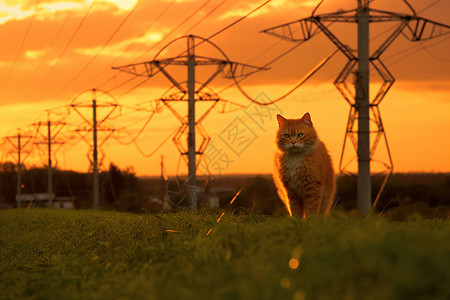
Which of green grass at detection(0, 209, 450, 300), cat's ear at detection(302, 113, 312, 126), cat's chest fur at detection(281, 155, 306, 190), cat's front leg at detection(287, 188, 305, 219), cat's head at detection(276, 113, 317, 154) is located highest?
cat's ear at detection(302, 113, 312, 126)

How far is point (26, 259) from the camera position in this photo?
9969 mm

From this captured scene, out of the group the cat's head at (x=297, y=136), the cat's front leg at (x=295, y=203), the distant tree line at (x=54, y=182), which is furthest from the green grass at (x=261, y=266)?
the distant tree line at (x=54, y=182)

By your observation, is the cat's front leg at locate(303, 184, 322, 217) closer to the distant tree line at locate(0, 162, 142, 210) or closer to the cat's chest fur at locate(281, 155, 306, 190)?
the cat's chest fur at locate(281, 155, 306, 190)

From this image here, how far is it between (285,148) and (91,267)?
3.51m

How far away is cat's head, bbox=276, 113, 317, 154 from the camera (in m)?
8.57

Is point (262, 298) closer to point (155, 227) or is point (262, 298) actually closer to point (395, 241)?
point (395, 241)

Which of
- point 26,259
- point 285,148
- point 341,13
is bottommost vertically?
point 26,259

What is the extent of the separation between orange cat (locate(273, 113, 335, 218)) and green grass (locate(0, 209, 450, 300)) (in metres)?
1.18

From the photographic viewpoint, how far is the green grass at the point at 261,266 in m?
3.83

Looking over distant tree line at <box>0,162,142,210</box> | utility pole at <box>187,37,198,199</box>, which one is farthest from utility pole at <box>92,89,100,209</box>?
distant tree line at <box>0,162,142,210</box>

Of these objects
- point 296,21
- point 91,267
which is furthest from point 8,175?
point 91,267

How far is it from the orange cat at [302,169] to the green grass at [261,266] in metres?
1.18

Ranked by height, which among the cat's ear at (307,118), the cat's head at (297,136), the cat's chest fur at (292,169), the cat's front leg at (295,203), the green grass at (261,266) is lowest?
the green grass at (261,266)

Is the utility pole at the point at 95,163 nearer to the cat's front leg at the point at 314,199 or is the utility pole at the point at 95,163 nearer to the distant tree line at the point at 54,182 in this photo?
the cat's front leg at the point at 314,199
